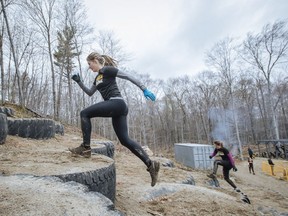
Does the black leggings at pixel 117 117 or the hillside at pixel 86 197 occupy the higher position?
the black leggings at pixel 117 117

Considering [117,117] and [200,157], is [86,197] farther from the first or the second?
[200,157]

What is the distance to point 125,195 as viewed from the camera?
4.14m

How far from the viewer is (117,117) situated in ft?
11.0

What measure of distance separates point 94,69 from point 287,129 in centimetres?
5449

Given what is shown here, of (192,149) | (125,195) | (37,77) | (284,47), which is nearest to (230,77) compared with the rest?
(284,47)

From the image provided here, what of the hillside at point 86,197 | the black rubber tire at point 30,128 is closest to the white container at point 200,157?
the hillside at point 86,197

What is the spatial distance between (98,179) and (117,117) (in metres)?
0.89

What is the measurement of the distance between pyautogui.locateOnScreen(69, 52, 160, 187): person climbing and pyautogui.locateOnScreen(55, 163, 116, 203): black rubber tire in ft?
1.50

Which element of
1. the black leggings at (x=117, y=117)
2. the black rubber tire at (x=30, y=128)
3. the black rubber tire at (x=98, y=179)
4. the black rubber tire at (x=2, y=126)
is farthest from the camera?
the black rubber tire at (x=30, y=128)

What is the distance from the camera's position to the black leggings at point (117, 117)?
128 inches

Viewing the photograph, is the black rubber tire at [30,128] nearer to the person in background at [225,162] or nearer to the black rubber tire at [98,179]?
the black rubber tire at [98,179]

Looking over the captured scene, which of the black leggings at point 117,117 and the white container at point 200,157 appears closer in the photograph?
the black leggings at point 117,117

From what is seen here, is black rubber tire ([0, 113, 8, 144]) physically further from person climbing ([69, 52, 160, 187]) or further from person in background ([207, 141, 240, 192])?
person in background ([207, 141, 240, 192])

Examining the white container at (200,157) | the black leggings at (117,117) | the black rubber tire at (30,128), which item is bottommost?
the white container at (200,157)
